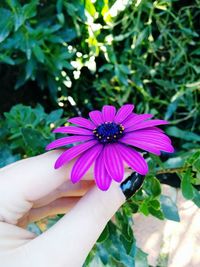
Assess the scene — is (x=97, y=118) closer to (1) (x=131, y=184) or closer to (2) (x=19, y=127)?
(1) (x=131, y=184)

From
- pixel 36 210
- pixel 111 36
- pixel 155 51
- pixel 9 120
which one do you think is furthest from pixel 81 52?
pixel 36 210

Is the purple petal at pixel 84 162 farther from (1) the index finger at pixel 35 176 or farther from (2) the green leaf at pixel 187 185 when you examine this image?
(2) the green leaf at pixel 187 185

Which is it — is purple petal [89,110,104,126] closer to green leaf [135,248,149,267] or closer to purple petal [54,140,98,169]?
purple petal [54,140,98,169]

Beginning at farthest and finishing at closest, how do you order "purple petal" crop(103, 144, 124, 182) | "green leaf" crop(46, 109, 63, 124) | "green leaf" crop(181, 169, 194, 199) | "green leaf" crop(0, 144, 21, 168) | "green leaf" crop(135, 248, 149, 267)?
"green leaf" crop(46, 109, 63, 124)
"green leaf" crop(0, 144, 21, 168)
"green leaf" crop(135, 248, 149, 267)
"green leaf" crop(181, 169, 194, 199)
"purple petal" crop(103, 144, 124, 182)

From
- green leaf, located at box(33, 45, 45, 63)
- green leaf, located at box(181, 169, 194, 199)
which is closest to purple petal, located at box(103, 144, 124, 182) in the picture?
green leaf, located at box(181, 169, 194, 199)

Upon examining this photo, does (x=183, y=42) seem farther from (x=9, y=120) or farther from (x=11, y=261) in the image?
(x=11, y=261)

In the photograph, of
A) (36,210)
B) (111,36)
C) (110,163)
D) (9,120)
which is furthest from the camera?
(111,36)
